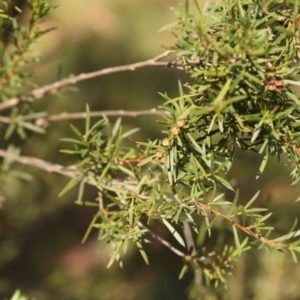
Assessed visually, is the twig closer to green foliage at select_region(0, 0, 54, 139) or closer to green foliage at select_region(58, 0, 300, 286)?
green foliage at select_region(58, 0, 300, 286)

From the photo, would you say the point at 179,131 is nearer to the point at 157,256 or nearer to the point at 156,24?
the point at 157,256

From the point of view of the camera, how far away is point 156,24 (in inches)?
90.2

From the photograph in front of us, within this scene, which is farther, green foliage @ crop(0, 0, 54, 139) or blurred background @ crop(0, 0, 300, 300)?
blurred background @ crop(0, 0, 300, 300)

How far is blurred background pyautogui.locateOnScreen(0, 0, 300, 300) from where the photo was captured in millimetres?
840

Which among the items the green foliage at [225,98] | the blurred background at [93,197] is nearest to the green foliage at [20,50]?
the blurred background at [93,197]

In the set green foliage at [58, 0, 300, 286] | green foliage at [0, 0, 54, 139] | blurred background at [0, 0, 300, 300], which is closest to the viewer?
green foliage at [58, 0, 300, 286]

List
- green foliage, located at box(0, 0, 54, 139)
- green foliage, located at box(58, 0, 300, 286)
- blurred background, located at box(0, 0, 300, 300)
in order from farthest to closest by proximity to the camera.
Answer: blurred background, located at box(0, 0, 300, 300)
green foliage, located at box(0, 0, 54, 139)
green foliage, located at box(58, 0, 300, 286)

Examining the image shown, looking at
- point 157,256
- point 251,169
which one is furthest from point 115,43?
point 251,169

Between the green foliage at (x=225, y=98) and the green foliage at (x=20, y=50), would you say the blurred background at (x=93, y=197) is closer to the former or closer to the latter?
the green foliage at (x=20, y=50)

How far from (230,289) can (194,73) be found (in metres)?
0.51

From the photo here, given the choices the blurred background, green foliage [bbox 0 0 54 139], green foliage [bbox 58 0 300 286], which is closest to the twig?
the blurred background

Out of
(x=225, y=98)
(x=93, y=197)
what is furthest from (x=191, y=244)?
(x=93, y=197)

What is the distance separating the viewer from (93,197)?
1567 millimetres

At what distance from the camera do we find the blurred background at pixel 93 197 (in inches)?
33.1
